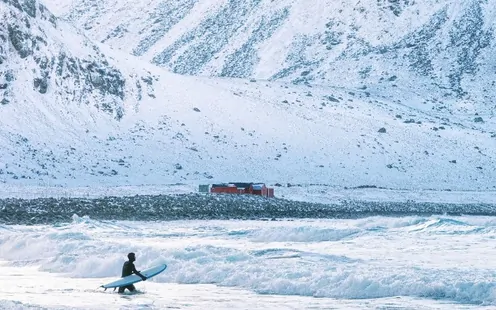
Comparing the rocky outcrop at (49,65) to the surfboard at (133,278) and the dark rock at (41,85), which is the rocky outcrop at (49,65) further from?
the surfboard at (133,278)

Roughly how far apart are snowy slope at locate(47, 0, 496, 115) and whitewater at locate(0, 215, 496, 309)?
84.0 m

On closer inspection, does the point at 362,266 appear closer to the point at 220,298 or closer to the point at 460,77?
the point at 220,298

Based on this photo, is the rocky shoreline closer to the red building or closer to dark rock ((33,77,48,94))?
the red building

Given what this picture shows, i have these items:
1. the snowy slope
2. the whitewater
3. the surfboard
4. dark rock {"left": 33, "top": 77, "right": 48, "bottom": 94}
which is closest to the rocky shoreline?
the whitewater

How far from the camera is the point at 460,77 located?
442 feet

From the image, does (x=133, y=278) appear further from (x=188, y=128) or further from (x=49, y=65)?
(x=188, y=128)

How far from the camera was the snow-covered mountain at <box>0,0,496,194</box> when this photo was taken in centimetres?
7806

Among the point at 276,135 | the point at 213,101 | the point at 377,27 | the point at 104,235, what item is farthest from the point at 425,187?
the point at 377,27

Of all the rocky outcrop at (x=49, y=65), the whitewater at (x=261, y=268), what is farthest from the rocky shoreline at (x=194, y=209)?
the rocky outcrop at (x=49, y=65)

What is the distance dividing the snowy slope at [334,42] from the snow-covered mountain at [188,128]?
65.1 feet

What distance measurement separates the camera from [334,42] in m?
149

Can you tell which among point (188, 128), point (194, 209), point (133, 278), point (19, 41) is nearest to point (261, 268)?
point (133, 278)

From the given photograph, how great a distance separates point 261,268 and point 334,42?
124354 mm

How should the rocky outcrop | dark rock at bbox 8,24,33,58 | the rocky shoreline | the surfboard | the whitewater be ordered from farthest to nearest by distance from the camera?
dark rock at bbox 8,24,33,58, the rocky outcrop, the rocky shoreline, the surfboard, the whitewater
